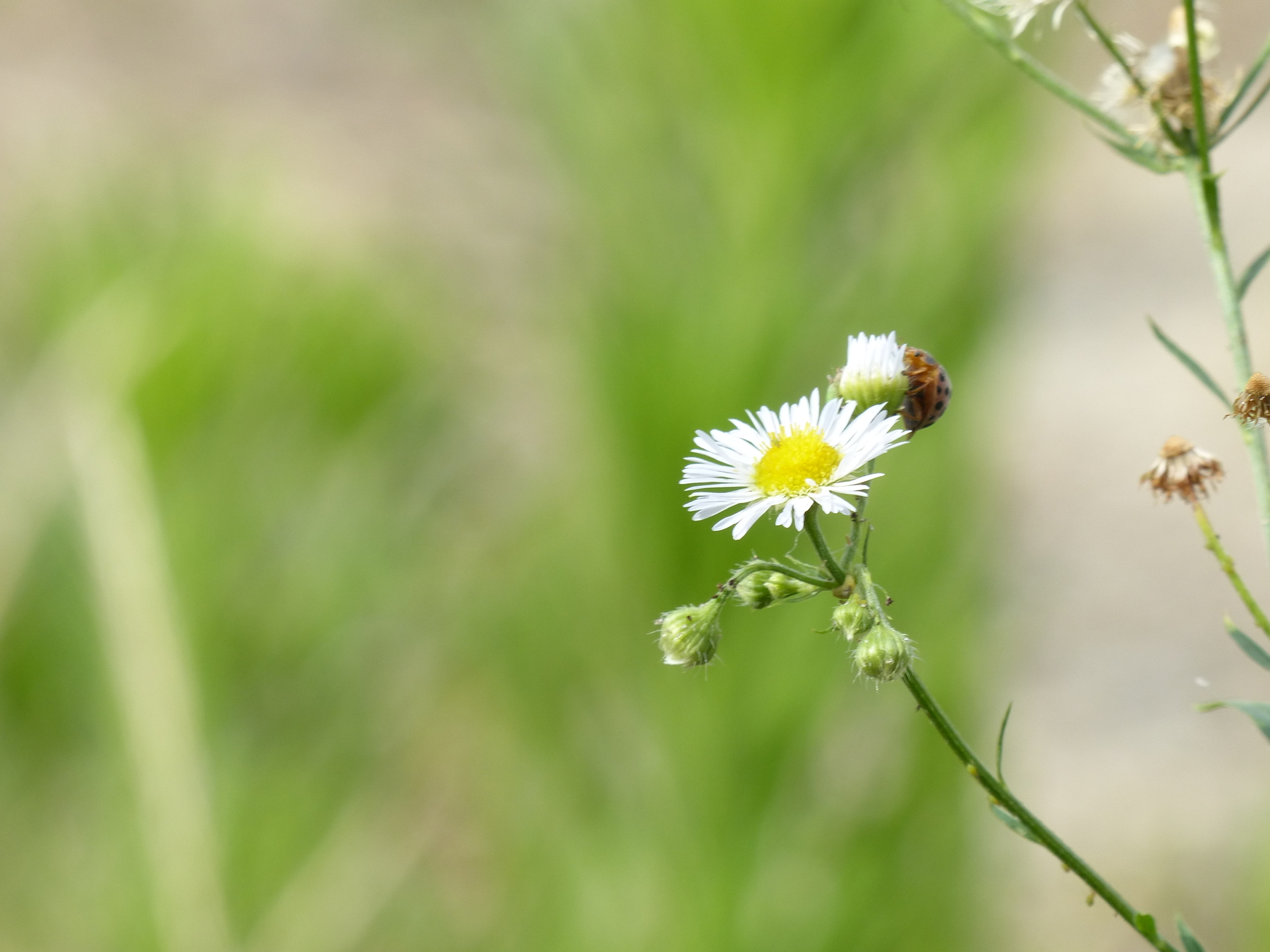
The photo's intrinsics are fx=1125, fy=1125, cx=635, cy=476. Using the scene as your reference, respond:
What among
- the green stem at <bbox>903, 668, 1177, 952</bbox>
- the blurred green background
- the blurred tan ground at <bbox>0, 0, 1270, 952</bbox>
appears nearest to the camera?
the green stem at <bbox>903, 668, 1177, 952</bbox>

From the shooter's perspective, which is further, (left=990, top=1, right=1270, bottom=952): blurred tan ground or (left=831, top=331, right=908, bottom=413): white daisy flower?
(left=990, top=1, right=1270, bottom=952): blurred tan ground

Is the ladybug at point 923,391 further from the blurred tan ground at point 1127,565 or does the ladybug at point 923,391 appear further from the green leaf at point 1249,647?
the blurred tan ground at point 1127,565

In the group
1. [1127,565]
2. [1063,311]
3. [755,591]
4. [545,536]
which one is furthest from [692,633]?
[1063,311]

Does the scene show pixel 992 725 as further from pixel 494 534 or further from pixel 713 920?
pixel 494 534

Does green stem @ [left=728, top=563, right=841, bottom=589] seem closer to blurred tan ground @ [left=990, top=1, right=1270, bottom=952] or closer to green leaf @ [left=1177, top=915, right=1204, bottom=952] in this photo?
green leaf @ [left=1177, top=915, right=1204, bottom=952]

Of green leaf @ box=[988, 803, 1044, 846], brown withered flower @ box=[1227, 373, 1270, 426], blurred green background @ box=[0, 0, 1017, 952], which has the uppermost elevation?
blurred green background @ box=[0, 0, 1017, 952]

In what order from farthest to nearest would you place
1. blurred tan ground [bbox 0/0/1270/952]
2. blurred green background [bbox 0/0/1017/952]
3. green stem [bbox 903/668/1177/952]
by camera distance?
blurred tan ground [bbox 0/0/1270/952] → blurred green background [bbox 0/0/1017/952] → green stem [bbox 903/668/1177/952]

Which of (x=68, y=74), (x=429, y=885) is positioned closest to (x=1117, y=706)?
(x=429, y=885)

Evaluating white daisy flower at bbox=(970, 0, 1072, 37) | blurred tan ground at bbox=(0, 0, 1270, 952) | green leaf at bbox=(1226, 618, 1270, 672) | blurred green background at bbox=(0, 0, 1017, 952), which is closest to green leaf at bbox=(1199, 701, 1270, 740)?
green leaf at bbox=(1226, 618, 1270, 672)
